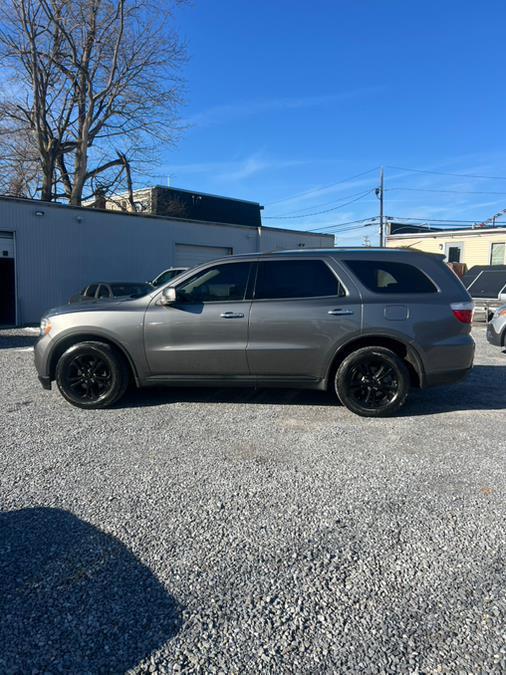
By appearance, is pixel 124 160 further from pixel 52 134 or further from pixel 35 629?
pixel 35 629

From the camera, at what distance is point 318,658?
1.88 m

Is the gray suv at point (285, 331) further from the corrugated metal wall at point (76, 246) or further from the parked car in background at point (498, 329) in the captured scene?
the corrugated metal wall at point (76, 246)

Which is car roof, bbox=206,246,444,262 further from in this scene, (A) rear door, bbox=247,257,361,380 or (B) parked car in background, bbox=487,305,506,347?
(B) parked car in background, bbox=487,305,506,347

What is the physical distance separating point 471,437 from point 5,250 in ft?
48.7

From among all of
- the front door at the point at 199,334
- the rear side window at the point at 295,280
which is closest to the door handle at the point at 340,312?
the rear side window at the point at 295,280

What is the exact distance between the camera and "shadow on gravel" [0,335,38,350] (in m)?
10.8

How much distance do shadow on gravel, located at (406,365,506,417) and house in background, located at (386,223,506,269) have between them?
72.4ft

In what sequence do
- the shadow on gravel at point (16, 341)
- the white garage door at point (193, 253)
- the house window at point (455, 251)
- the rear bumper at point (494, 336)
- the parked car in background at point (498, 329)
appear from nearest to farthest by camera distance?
the parked car in background at point (498, 329)
the rear bumper at point (494, 336)
the shadow on gravel at point (16, 341)
the white garage door at point (193, 253)
the house window at point (455, 251)

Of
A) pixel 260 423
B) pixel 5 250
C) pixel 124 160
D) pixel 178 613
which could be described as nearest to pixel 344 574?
pixel 178 613

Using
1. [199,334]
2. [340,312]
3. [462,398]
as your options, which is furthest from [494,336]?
[199,334]

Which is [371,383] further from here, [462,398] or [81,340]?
[81,340]

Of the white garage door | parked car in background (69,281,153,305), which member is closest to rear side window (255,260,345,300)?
parked car in background (69,281,153,305)

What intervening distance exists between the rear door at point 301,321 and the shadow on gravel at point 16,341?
25.1 feet

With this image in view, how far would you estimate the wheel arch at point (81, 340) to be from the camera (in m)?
5.19
